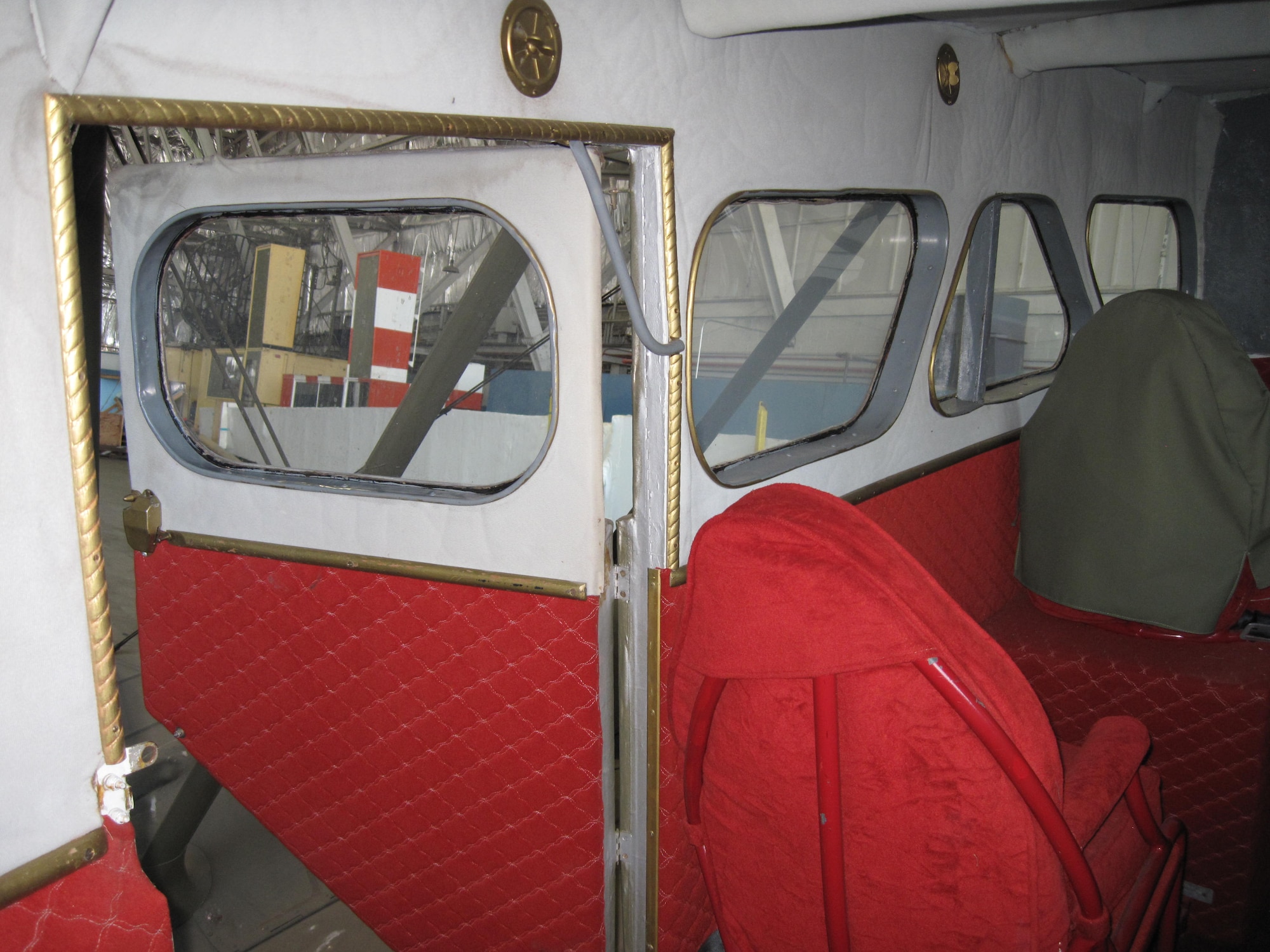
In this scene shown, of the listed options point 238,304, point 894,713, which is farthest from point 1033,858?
point 238,304

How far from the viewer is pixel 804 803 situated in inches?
46.3

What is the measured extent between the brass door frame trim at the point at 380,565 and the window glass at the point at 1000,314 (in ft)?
4.52

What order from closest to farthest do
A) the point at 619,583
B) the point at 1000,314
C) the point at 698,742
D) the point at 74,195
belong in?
the point at 74,195, the point at 698,742, the point at 619,583, the point at 1000,314

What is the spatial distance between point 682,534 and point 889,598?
1.94 ft

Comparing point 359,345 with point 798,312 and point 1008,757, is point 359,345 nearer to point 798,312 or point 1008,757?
point 798,312

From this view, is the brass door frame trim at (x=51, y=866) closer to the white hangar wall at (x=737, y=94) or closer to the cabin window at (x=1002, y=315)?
the white hangar wall at (x=737, y=94)

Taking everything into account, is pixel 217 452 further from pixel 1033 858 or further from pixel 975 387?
pixel 975 387

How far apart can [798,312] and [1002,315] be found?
38.0 inches

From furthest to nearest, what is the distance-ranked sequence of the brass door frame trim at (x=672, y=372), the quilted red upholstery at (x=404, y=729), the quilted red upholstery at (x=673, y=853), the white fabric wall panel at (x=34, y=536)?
1. the quilted red upholstery at (x=404, y=729)
2. the quilted red upholstery at (x=673, y=853)
3. the brass door frame trim at (x=672, y=372)
4. the white fabric wall panel at (x=34, y=536)

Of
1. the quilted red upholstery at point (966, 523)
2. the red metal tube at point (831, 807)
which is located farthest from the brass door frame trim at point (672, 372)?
the quilted red upholstery at point (966, 523)

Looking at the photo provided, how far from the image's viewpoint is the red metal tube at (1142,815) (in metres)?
1.50

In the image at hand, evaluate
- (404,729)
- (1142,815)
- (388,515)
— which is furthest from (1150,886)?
(388,515)

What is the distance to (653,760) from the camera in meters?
1.64

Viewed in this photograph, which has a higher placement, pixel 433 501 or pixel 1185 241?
pixel 1185 241
